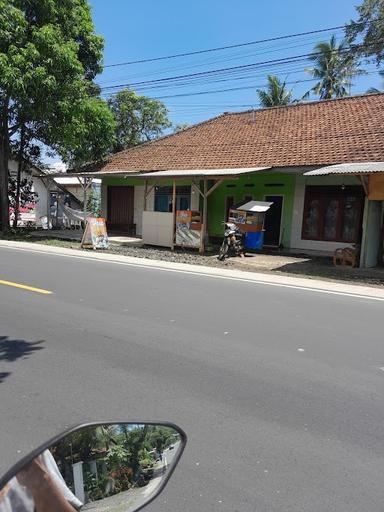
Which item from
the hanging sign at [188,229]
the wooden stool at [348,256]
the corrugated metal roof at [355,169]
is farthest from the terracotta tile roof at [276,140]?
the wooden stool at [348,256]

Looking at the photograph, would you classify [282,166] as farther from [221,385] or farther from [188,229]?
[221,385]

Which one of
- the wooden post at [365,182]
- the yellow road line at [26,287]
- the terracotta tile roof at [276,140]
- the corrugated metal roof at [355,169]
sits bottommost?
the yellow road line at [26,287]

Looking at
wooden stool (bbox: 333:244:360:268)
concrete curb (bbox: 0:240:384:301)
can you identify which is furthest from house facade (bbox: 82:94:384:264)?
concrete curb (bbox: 0:240:384:301)

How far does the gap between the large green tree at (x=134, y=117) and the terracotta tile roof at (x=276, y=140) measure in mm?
13890

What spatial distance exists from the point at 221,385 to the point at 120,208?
70.3ft

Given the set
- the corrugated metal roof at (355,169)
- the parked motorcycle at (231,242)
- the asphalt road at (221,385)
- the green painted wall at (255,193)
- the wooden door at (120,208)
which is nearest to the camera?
the asphalt road at (221,385)

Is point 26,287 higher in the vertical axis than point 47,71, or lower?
lower

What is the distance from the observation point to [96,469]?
169 cm

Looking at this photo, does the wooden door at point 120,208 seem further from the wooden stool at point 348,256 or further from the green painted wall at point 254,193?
the wooden stool at point 348,256

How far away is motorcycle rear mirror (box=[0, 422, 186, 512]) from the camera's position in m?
1.47

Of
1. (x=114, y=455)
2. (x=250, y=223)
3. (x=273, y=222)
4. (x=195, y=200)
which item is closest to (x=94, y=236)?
(x=250, y=223)

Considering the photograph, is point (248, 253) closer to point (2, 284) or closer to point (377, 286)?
point (377, 286)

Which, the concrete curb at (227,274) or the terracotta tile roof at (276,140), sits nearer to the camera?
the concrete curb at (227,274)

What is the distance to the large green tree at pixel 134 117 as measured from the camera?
124ft
